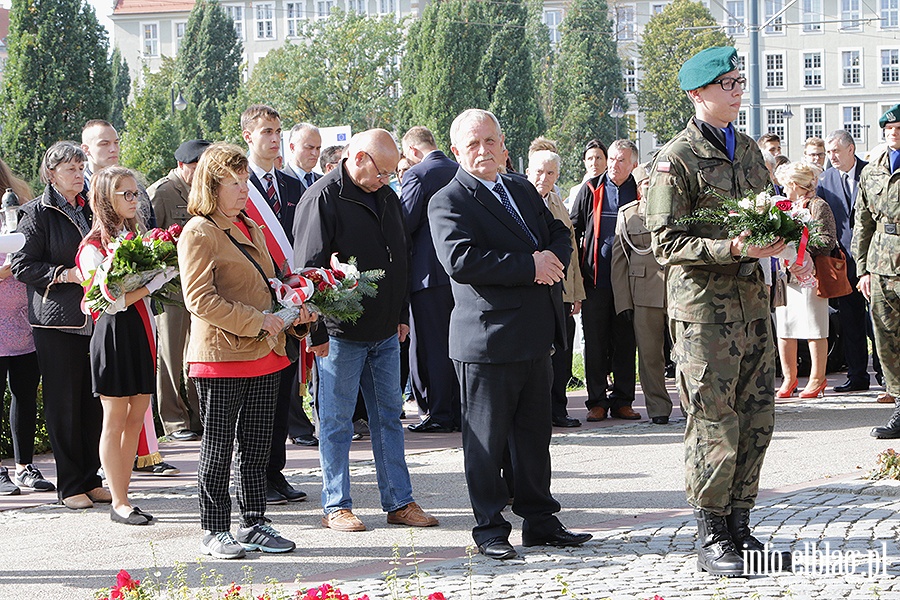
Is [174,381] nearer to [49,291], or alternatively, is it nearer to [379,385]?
[49,291]

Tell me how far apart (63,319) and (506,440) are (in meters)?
3.10

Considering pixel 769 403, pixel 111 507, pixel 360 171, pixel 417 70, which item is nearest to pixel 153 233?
pixel 360 171

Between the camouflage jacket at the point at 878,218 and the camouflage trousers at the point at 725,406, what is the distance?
13.3 ft

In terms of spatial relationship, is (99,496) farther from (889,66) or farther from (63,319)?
(889,66)

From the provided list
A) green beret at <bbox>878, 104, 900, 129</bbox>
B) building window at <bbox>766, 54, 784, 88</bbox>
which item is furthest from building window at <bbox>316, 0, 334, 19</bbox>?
green beret at <bbox>878, 104, 900, 129</bbox>

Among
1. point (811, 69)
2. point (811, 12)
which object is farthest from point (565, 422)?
point (811, 12)

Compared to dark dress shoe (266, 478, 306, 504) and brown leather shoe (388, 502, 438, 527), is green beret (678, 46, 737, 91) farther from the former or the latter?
dark dress shoe (266, 478, 306, 504)

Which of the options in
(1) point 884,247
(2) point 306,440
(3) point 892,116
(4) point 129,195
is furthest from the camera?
(2) point 306,440

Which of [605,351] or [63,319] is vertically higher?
[63,319]

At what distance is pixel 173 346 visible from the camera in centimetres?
1019

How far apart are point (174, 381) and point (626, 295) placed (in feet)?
12.9

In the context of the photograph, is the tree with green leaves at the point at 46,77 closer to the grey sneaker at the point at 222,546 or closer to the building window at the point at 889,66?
the grey sneaker at the point at 222,546

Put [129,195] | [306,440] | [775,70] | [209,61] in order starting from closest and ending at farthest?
[129,195] < [306,440] < [209,61] < [775,70]

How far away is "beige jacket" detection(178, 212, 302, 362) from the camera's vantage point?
6234mm
